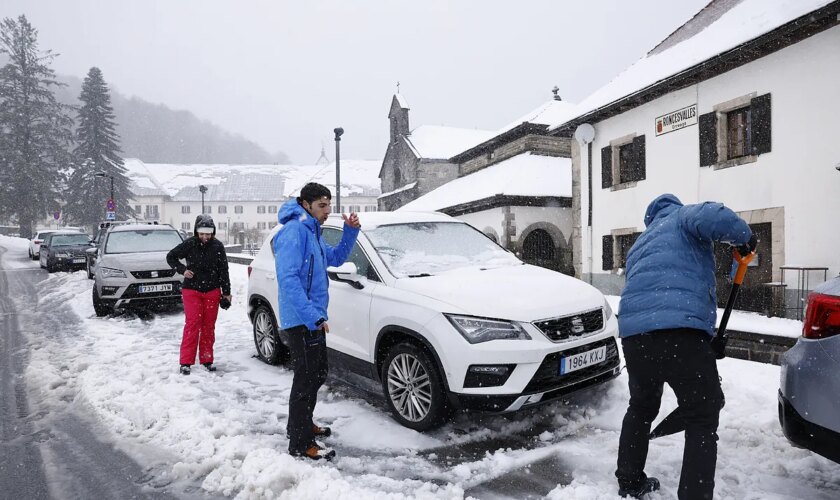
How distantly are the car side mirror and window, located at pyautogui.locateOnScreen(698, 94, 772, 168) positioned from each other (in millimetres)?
11944

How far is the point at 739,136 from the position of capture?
43.8ft

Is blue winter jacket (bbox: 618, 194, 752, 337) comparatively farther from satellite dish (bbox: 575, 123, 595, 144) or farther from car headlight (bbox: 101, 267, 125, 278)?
satellite dish (bbox: 575, 123, 595, 144)

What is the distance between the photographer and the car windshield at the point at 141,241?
418 inches

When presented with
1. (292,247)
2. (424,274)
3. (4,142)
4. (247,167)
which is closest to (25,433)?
(292,247)

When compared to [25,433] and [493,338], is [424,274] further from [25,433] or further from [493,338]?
[25,433]

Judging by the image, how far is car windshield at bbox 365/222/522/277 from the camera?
4727mm

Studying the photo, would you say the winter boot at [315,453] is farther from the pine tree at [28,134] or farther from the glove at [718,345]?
the pine tree at [28,134]

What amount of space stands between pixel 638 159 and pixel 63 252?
21.5 meters

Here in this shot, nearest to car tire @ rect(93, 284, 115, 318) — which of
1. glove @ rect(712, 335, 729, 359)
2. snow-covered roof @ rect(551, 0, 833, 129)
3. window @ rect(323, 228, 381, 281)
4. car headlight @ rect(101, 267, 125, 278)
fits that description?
car headlight @ rect(101, 267, 125, 278)

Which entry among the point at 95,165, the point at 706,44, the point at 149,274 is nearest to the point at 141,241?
the point at 149,274

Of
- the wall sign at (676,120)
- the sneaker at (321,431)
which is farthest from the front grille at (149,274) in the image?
the wall sign at (676,120)

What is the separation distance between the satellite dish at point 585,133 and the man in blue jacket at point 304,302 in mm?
15950

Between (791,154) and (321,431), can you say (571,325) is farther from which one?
(791,154)

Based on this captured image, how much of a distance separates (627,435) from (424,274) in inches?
82.8
